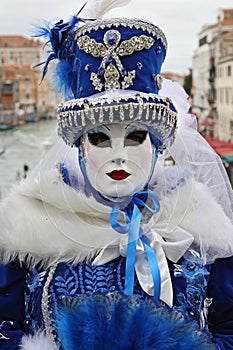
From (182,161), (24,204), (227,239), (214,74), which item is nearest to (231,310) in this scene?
(227,239)

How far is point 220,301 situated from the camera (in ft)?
3.66

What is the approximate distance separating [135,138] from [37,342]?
0.40 metres

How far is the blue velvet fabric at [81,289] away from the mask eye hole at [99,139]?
221 mm

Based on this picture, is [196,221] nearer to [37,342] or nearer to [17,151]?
[37,342]

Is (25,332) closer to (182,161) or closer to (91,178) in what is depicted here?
(91,178)

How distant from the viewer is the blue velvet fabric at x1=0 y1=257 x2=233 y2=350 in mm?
1078

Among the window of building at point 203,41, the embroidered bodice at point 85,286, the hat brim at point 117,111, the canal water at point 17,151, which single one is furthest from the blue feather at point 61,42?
the window of building at point 203,41

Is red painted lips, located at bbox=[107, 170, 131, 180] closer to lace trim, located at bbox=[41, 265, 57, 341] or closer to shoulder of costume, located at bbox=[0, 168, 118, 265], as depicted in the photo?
shoulder of costume, located at bbox=[0, 168, 118, 265]

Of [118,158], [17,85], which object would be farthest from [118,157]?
[17,85]

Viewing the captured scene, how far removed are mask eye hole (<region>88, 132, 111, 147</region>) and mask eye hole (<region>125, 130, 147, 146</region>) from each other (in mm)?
35

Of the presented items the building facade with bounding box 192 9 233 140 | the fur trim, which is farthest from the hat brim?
the building facade with bounding box 192 9 233 140

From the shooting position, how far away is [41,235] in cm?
113

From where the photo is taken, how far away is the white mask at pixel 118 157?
41.8 inches

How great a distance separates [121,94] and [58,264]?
34 centimetres
